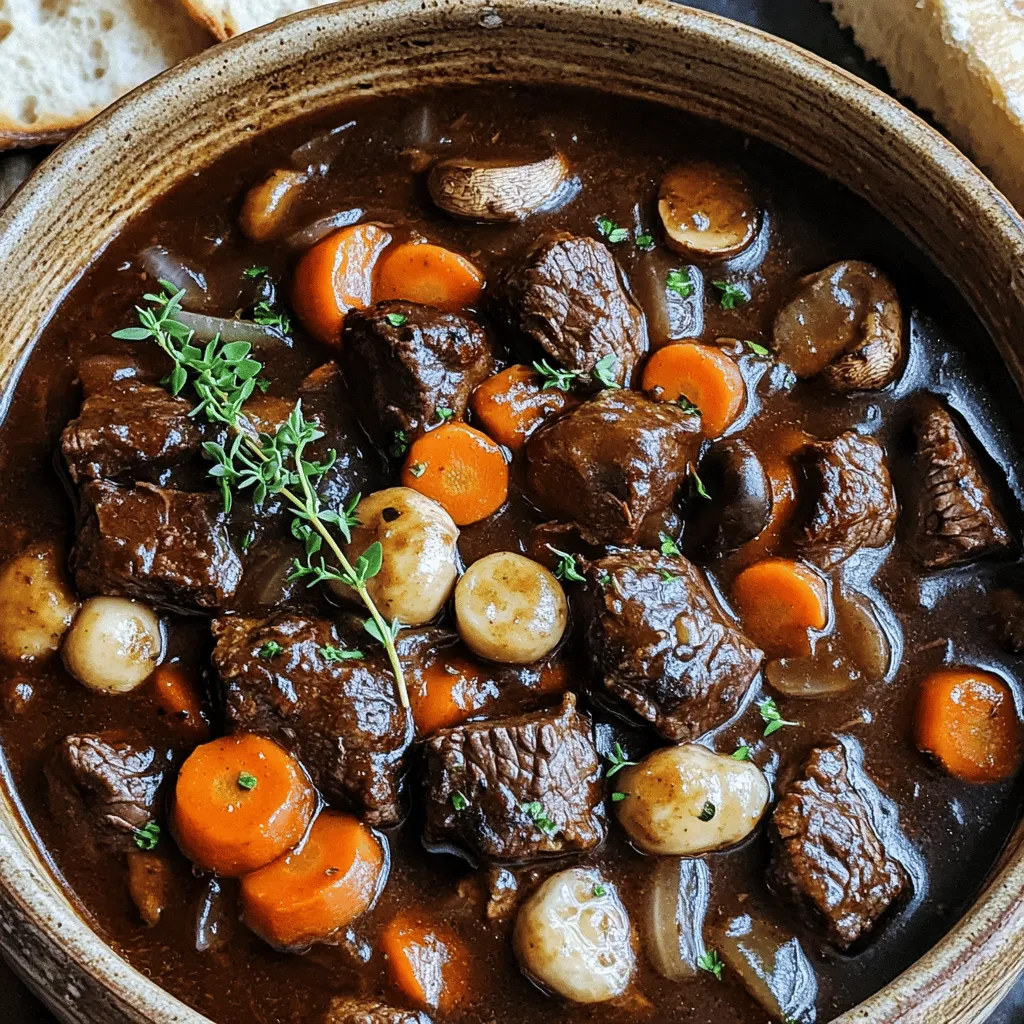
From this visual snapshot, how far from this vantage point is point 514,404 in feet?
8.49

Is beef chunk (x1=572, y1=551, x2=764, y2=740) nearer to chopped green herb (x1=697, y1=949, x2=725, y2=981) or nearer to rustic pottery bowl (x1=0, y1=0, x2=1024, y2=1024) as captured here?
chopped green herb (x1=697, y1=949, x2=725, y2=981)

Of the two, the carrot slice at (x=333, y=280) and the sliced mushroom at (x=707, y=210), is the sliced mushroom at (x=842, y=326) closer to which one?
the sliced mushroom at (x=707, y=210)

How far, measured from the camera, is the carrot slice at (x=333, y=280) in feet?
8.49

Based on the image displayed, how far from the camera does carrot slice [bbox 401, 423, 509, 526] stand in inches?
98.2

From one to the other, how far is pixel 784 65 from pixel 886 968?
1840mm

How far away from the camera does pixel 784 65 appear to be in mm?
2537

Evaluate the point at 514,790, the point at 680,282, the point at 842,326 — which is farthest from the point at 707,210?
the point at 514,790

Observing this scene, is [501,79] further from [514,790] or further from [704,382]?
[514,790]

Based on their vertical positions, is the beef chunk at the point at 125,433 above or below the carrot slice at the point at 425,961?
above

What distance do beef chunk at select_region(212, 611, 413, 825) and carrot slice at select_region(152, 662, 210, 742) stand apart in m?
0.09

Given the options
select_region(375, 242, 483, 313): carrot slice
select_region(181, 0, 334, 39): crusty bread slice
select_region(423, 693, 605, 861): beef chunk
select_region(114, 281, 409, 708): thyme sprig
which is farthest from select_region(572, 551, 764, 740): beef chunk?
select_region(181, 0, 334, 39): crusty bread slice

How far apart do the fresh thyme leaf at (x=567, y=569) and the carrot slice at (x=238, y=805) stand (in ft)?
2.15

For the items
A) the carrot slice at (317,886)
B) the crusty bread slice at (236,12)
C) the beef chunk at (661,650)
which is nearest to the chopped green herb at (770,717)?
the beef chunk at (661,650)

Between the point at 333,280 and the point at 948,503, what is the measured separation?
→ 1.37 metres
